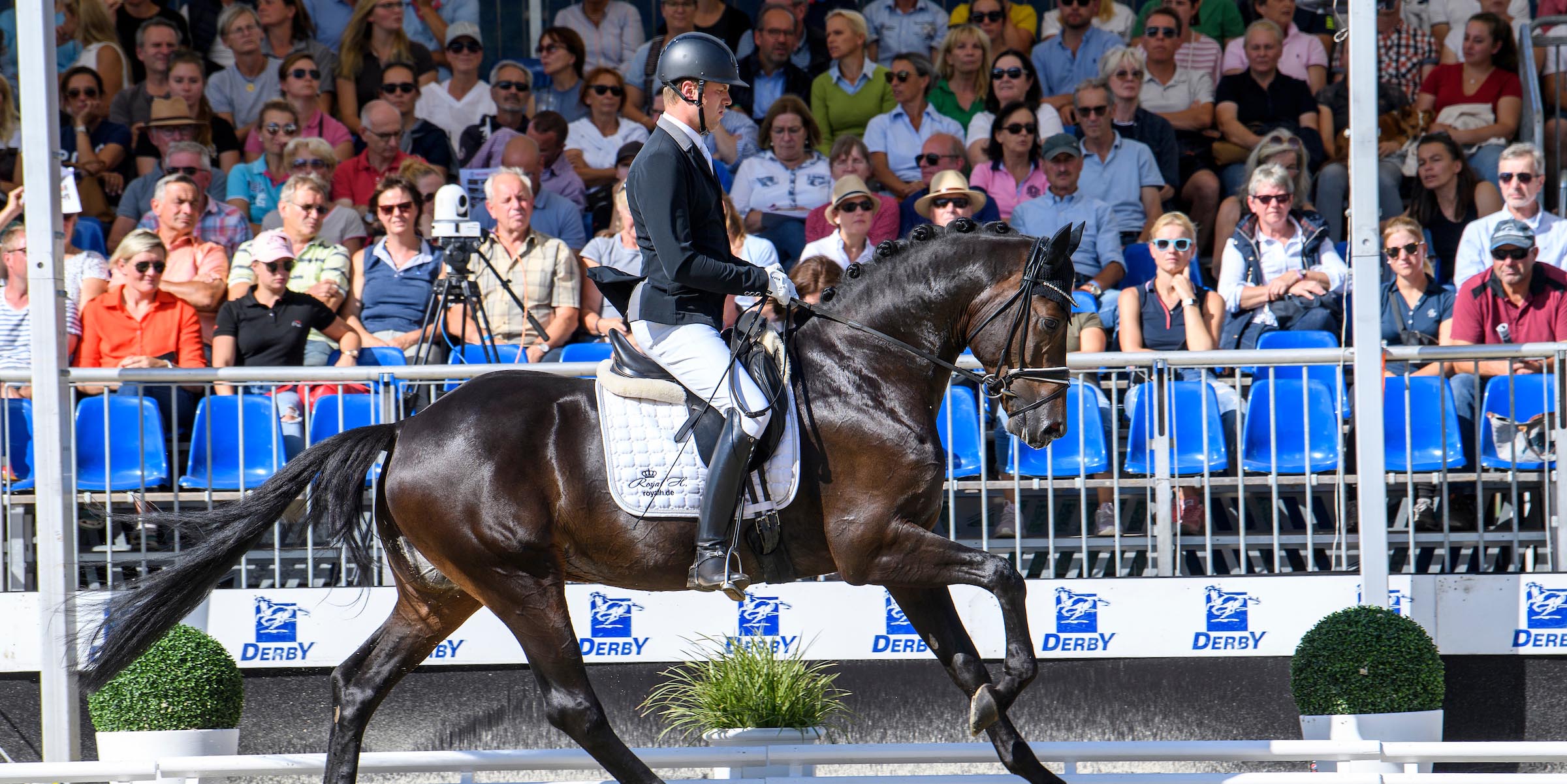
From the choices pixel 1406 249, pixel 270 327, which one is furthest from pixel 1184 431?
pixel 270 327

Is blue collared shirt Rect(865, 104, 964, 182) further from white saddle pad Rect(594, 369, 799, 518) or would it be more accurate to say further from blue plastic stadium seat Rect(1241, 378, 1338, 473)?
white saddle pad Rect(594, 369, 799, 518)

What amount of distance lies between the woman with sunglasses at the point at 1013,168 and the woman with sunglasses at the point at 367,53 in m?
4.56

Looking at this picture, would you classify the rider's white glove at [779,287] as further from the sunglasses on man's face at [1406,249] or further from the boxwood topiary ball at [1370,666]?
the sunglasses on man's face at [1406,249]

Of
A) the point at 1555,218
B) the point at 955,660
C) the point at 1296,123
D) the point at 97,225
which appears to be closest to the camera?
the point at 955,660

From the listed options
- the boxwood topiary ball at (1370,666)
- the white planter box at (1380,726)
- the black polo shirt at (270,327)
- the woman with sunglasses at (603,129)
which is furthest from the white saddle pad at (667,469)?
the woman with sunglasses at (603,129)

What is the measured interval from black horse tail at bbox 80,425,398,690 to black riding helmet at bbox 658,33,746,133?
164 cm

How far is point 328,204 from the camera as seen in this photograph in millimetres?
10633

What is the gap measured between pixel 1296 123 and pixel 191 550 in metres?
8.79

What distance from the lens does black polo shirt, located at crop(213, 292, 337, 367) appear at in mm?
8945

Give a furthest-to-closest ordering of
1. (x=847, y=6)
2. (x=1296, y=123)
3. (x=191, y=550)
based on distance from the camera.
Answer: (x=847, y=6) < (x=1296, y=123) < (x=191, y=550)

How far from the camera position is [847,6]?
13445 mm

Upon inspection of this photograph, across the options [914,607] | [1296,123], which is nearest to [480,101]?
[1296,123]

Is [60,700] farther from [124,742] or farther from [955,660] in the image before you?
[955,660]

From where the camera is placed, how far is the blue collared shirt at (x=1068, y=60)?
12.5 m
